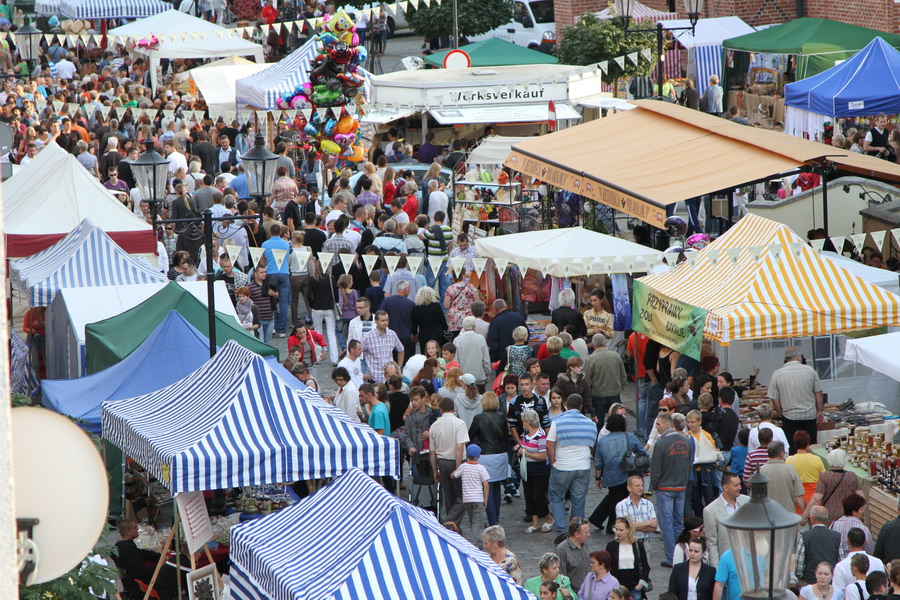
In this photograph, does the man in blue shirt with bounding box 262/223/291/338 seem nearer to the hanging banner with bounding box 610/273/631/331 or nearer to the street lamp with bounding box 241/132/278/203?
the street lamp with bounding box 241/132/278/203

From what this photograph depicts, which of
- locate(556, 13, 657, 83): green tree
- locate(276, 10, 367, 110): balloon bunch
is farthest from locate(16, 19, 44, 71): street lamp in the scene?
locate(556, 13, 657, 83): green tree

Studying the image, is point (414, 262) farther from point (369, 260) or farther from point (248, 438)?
point (248, 438)

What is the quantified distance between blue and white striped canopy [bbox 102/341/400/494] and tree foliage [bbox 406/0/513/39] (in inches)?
1088

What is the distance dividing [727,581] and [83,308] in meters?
7.15

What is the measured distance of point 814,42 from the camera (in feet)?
85.3

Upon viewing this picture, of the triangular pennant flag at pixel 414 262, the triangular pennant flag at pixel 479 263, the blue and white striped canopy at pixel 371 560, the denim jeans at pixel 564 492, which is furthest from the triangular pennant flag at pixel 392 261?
the blue and white striped canopy at pixel 371 560

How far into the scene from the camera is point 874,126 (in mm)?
22656

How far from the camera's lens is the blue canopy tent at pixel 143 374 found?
1112cm

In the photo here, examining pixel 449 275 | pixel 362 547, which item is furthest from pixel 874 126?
pixel 362 547

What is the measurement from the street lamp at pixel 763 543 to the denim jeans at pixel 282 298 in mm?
11116

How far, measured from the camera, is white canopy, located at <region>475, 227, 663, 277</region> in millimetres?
14406

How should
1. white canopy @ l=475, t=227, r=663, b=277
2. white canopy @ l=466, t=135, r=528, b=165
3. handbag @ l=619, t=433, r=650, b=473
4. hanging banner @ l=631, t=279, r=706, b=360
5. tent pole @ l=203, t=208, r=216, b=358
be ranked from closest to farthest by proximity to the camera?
tent pole @ l=203, t=208, r=216, b=358 < handbag @ l=619, t=433, r=650, b=473 < hanging banner @ l=631, t=279, r=706, b=360 < white canopy @ l=475, t=227, r=663, b=277 < white canopy @ l=466, t=135, r=528, b=165

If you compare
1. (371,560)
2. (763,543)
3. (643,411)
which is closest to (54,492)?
(763,543)

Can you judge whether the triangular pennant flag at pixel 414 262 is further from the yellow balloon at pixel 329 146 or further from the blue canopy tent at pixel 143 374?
the yellow balloon at pixel 329 146
